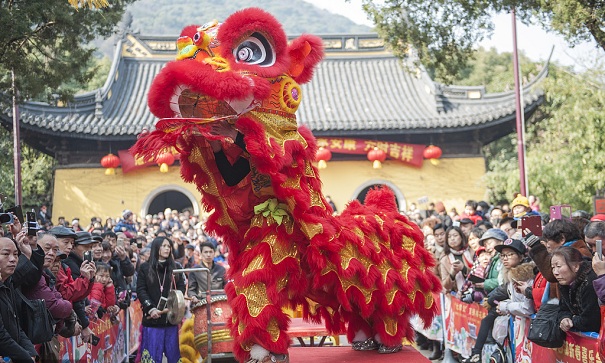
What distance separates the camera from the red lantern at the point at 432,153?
22.5 metres

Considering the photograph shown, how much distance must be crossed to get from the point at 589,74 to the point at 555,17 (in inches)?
399

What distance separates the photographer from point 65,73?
982cm

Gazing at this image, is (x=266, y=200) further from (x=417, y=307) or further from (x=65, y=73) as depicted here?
(x=65, y=73)

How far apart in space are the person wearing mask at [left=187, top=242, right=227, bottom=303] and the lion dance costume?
3.69 metres

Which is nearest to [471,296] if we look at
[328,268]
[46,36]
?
[328,268]

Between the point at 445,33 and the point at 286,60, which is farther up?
the point at 445,33

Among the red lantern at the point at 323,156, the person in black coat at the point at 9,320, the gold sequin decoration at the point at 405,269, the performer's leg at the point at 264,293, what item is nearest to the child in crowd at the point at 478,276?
the gold sequin decoration at the point at 405,269

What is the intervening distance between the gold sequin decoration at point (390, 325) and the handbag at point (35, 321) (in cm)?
231

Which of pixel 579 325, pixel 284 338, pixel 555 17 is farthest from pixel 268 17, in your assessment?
pixel 555 17

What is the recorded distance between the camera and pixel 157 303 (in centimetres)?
805

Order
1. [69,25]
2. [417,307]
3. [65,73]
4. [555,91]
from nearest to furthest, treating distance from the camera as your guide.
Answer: [417,307] < [69,25] < [65,73] < [555,91]

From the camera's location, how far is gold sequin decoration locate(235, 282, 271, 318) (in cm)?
501

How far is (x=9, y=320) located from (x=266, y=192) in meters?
1.74

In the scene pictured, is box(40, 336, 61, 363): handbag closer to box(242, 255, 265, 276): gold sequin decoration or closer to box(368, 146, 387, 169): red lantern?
box(242, 255, 265, 276): gold sequin decoration
